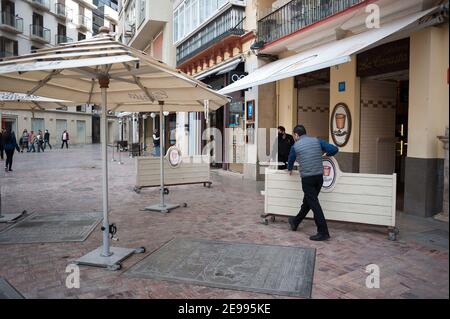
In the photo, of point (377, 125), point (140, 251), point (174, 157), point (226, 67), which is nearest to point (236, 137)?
point (226, 67)

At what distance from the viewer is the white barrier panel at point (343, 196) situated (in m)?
5.91

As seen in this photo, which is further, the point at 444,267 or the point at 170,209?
the point at 170,209

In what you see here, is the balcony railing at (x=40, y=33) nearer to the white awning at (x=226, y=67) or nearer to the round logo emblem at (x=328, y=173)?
the white awning at (x=226, y=67)

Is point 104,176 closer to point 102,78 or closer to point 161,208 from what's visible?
point 102,78

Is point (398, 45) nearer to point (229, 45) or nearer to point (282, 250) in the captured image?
point (282, 250)

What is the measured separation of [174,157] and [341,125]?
4.59 m

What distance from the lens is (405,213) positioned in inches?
298

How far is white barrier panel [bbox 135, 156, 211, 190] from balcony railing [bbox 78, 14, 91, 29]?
46301 mm

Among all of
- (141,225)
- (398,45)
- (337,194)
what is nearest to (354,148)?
(398,45)

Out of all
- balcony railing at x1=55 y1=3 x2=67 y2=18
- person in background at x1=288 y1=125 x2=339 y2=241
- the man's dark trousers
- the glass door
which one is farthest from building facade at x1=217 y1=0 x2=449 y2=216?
balcony railing at x1=55 y1=3 x2=67 y2=18

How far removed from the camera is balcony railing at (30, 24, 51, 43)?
40625 millimetres

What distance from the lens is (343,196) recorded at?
6227 millimetres

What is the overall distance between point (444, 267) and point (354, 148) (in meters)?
7.55

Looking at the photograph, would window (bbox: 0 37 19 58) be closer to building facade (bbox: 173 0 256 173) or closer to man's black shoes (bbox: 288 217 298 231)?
building facade (bbox: 173 0 256 173)
